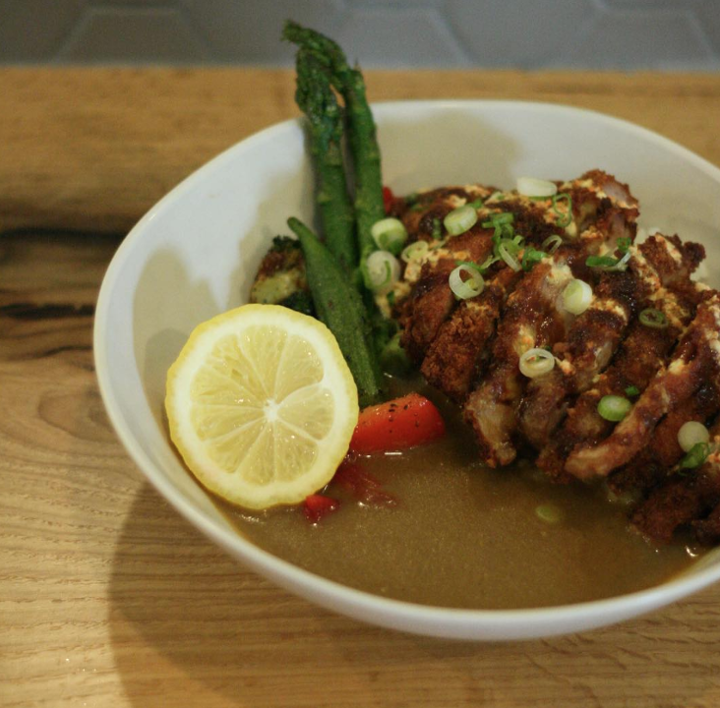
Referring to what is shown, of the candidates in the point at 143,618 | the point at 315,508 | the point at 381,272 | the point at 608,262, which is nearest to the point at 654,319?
the point at 608,262

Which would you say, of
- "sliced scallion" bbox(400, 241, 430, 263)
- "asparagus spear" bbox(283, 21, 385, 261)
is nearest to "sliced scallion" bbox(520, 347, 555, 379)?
"sliced scallion" bbox(400, 241, 430, 263)

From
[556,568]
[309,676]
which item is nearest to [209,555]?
[309,676]

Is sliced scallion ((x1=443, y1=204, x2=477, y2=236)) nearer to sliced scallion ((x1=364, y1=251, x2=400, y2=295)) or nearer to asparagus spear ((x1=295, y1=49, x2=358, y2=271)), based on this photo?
sliced scallion ((x1=364, y1=251, x2=400, y2=295))

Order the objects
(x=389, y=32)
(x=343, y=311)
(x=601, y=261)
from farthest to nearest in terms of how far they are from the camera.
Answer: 1. (x=389, y=32)
2. (x=343, y=311)
3. (x=601, y=261)

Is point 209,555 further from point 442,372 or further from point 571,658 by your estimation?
point 571,658

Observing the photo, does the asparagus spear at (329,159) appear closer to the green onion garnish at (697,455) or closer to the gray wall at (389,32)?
the green onion garnish at (697,455)

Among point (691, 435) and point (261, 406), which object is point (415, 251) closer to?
point (261, 406)
